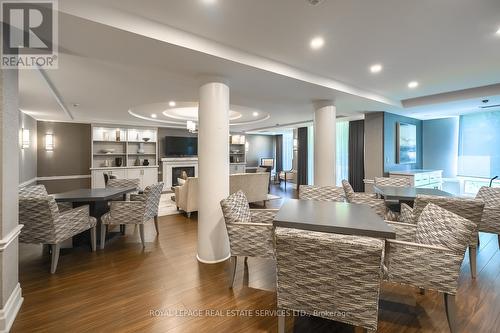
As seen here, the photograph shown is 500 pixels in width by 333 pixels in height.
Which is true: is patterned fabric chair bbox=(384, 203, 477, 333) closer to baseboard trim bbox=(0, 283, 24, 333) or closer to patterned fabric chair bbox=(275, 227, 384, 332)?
patterned fabric chair bbox=(275, 227, 384, 332)

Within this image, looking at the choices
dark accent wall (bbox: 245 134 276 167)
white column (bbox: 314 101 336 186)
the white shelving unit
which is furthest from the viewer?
dark accent wall (bbox: 245 134 276 167)

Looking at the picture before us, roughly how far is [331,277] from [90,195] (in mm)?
3535

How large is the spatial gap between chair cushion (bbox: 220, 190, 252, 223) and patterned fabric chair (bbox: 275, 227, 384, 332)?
0.96 metres

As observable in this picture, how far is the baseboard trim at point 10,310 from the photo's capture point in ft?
5.83

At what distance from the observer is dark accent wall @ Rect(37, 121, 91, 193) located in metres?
6.96

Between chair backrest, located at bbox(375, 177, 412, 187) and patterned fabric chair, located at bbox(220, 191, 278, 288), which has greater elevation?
chair backrest, located at bbox(375, 177, 412, 187)

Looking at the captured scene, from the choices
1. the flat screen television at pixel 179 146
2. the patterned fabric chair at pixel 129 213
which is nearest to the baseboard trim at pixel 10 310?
the patterned fabric chair at pixel 129 213

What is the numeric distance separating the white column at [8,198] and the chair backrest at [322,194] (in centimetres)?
308

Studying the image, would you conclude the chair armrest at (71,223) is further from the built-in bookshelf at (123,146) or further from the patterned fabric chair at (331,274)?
the built-in bookshelf at (123,146)

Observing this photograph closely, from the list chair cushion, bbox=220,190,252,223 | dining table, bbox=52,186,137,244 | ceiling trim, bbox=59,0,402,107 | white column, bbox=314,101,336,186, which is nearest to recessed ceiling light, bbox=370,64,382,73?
ceiling trim, bbox=59,0,402,107

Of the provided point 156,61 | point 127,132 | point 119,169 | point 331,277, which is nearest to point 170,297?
point 331,277

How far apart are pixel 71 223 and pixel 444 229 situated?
157 inches

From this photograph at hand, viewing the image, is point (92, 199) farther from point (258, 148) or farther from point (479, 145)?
point (258, 148)

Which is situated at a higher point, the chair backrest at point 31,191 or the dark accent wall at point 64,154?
the dark accent wall at point 64,154
